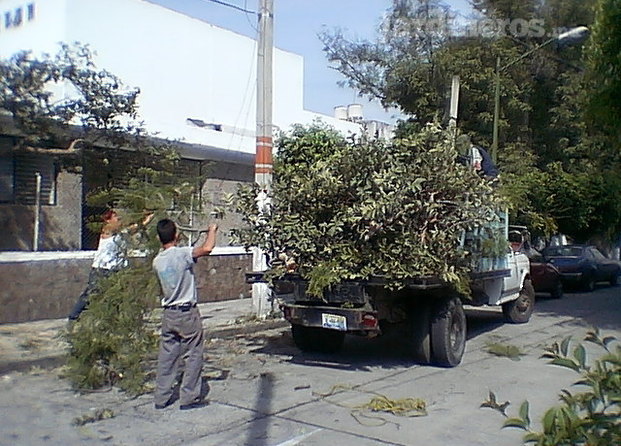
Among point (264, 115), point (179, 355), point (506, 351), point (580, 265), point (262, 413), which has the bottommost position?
point (262, 413)

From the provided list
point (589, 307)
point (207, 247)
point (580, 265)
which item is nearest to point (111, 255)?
point (207, 247)

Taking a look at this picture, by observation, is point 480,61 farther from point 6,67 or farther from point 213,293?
point 6,67

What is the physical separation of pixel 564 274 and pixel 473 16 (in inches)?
386

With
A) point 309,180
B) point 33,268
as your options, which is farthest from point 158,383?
point 33,268

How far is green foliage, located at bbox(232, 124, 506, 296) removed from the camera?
8.89m

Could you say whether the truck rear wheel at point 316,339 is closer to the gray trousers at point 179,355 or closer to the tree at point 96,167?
the tree at point 96,167

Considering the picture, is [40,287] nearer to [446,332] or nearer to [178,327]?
[178,327]

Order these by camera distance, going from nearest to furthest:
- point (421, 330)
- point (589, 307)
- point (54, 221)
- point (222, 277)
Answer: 1. point (421, 330)
2. point (54, 221)
3. point (222, 277)
4. point (589, 307)

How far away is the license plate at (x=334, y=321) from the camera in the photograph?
8.97m

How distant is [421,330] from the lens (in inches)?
381

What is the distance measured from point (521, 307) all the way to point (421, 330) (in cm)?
511

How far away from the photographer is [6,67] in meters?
13.1

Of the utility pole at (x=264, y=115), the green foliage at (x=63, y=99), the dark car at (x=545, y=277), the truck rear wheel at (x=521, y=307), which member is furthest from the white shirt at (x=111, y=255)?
the dark car at (x=545, y=277)

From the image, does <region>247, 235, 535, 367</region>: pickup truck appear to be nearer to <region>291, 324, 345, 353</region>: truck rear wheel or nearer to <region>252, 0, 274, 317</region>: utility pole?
<region>291, 324, 345, 353</region>: truck rear wheel
